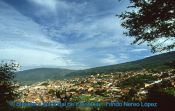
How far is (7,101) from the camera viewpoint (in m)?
18.9

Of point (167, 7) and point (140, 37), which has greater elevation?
point (167, 7)

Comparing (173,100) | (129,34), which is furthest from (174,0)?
(173,100)

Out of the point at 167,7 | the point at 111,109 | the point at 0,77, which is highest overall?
the point at 167,7

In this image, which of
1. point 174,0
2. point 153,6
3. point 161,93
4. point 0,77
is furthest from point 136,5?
point 0,77

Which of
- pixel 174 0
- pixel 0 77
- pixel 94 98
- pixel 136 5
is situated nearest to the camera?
pixel 174 0

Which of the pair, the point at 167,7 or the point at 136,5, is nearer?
the point at 167,7

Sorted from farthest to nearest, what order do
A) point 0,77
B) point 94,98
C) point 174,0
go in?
point 94,98 → point 0,77 → point 174,0

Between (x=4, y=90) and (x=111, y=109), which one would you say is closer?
(x=111, y=109)

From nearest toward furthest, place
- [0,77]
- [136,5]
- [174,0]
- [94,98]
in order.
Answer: [174,0], [136,5], [0,77], [94,98]

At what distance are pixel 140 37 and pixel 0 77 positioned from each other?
858 cm

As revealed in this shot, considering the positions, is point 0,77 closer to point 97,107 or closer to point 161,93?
point 97,107

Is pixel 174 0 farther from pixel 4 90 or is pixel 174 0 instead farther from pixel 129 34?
pixel 4 90

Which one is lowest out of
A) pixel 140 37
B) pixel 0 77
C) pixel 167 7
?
pixel 0 77

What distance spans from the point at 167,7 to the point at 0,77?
10.4 metres
